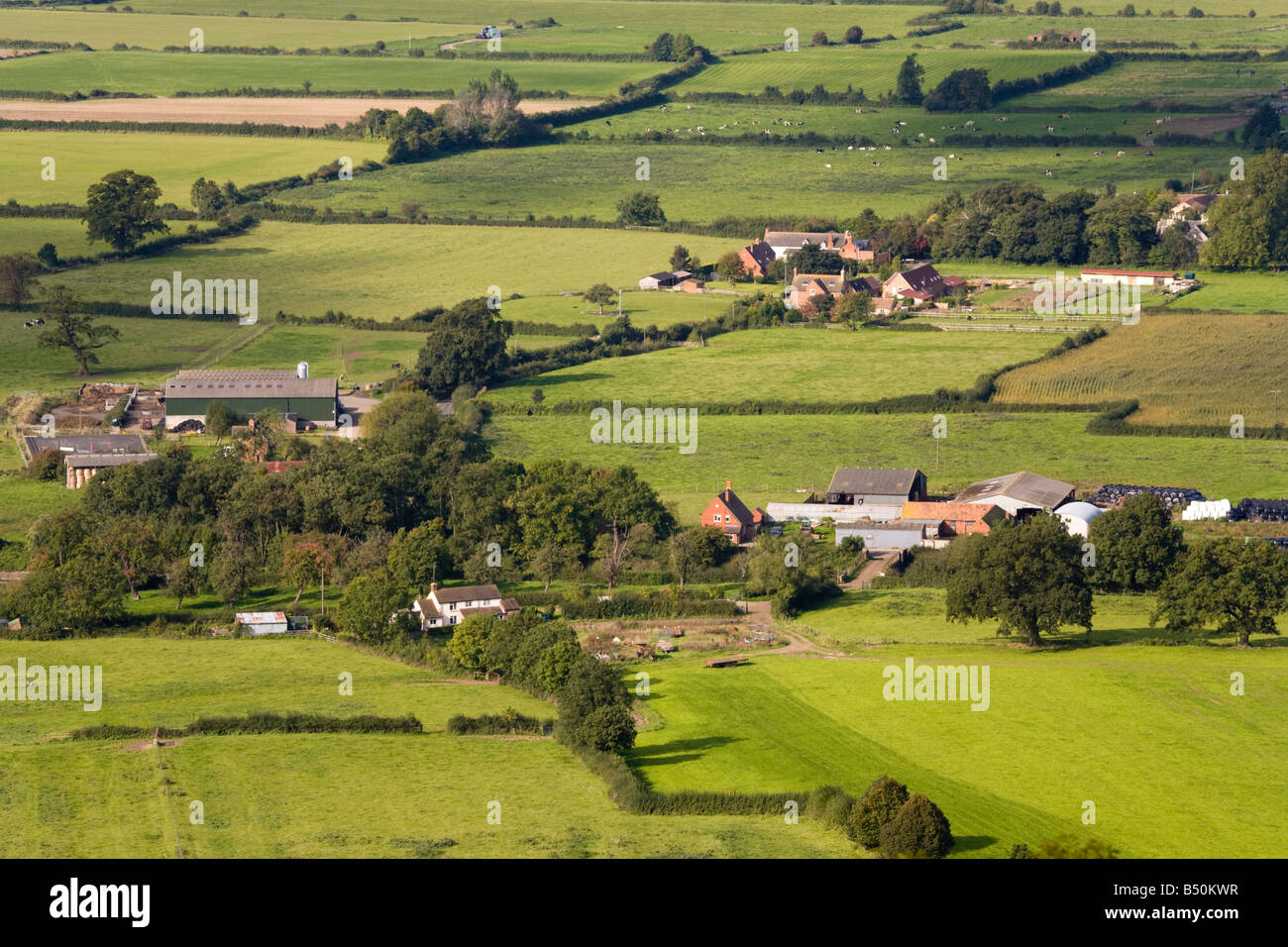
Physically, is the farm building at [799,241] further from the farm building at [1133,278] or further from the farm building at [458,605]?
the farm building at [458,605]

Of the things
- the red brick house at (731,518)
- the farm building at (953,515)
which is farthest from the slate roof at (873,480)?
the red brick house at (731,518)

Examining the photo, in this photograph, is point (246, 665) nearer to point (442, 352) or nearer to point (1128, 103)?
point (442, 352)

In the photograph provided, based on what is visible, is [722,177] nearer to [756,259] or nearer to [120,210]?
[756,259]

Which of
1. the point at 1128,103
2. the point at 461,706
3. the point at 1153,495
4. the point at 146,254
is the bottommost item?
the point at 461,706

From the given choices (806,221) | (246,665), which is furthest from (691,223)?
(246,665)

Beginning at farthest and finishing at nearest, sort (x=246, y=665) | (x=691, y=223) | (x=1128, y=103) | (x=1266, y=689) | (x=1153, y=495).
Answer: (x=1128, y=103) < (x=691, y=223) < (x=1153, y=495) < (x=246, y=665) < (x=1266, y=689)

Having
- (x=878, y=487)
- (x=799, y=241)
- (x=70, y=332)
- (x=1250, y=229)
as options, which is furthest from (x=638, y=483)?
(x=1250, y=229)

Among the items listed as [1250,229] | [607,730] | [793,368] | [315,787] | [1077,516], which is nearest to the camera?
[315,787]
